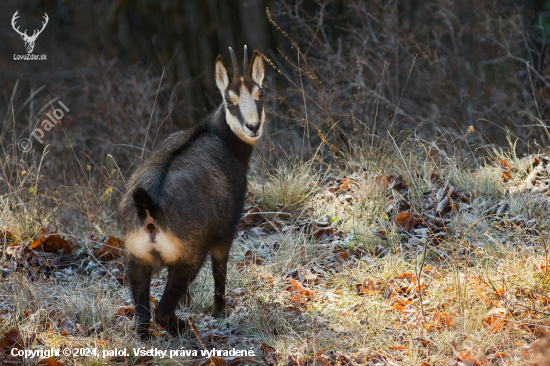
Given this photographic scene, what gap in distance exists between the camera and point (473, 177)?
6.65 m

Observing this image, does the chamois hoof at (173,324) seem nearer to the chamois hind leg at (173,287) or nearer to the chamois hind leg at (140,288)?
the chamois hind leg at (173,287)

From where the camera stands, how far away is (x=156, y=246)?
12.9 ft

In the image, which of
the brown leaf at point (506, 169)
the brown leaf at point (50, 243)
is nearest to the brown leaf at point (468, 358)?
the brown leaf at point (506, 169)

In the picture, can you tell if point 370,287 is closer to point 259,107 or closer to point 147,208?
point 259,107

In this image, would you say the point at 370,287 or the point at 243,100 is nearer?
the point at 370,287

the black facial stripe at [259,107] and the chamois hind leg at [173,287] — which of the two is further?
the black facial stripe at [259,107]

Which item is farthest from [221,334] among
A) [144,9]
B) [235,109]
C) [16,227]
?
[144,9]

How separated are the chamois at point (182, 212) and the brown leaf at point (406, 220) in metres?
1.75

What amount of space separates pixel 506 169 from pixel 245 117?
3325mm

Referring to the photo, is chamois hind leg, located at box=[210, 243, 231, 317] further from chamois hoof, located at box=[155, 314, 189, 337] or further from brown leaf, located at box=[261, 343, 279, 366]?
brown leaf, located at box=[261, 343, 279, 366]

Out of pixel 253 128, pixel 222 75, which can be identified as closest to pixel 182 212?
pixel 253 128

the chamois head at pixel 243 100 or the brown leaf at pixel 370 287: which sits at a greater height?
the chamois head at pixel 243 100

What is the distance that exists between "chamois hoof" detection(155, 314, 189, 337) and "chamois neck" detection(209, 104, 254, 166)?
4.83 ft

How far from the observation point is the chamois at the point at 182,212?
3.96m
